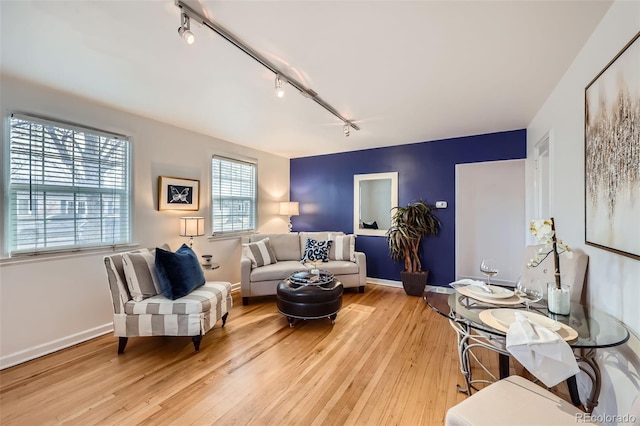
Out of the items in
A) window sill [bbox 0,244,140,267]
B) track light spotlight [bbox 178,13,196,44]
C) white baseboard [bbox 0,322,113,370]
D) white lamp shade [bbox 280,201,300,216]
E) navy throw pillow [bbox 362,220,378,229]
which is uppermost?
track light spotlight [bbox 178,13,196,44]

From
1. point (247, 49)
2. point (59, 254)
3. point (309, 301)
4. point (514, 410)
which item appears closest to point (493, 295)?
point (514, 410)

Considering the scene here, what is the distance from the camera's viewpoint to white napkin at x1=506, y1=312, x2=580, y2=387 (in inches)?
44.7

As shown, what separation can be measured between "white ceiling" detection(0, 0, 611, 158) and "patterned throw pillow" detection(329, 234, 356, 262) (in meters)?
2.04

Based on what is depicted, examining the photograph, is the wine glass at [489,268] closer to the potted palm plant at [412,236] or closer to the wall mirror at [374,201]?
the potted palm plant at [412,236]

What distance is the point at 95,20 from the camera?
5.18 ft

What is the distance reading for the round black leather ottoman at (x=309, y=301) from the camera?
9.41ft

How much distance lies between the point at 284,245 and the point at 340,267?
105 cm

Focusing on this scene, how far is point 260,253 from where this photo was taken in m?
4.01

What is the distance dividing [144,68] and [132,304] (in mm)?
2030

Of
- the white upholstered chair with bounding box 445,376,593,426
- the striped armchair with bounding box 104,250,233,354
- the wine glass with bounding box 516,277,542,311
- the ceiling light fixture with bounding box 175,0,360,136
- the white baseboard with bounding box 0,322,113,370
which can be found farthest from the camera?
the striped armchair with bounding box 104,250,233,354

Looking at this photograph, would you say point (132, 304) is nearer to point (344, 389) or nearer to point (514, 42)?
point (344, 389)

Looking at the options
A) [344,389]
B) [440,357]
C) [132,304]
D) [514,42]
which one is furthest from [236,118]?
[440,357]

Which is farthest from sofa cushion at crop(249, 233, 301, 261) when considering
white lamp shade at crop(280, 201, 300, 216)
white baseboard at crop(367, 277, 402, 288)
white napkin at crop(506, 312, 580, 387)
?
white napkin at crop(506, 312, 580, 387)

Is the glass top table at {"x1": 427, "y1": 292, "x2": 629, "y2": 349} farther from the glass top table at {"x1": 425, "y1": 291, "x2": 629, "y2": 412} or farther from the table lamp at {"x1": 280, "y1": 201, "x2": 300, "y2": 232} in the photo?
the table lamp at {"x1": 280, "y1": 201, "x2": 300, "y2": 232}
